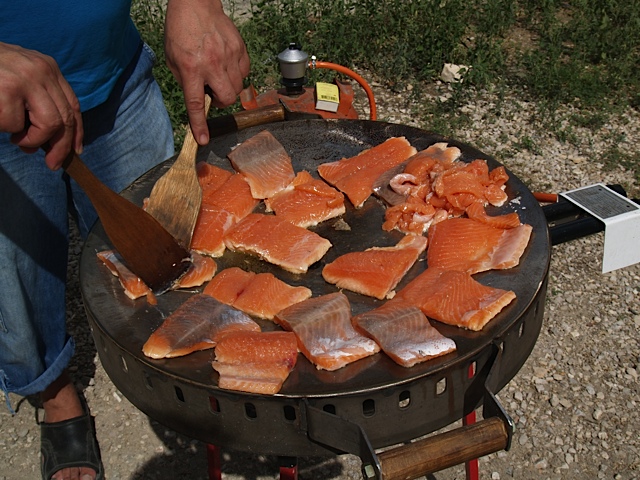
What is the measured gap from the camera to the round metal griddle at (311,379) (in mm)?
1994

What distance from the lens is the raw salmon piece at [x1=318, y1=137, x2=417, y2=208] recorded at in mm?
2869

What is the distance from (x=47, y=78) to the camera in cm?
203

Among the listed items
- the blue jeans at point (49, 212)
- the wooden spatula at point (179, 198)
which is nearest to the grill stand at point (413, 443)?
the wooden spatula at point (179, 198)

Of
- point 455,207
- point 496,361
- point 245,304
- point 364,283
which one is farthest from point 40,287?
point 496,361

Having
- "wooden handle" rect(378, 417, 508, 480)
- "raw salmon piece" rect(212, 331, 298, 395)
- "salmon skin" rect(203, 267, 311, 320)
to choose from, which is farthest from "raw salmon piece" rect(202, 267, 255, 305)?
"wooden handle" rect(378, 417, 508, 480)

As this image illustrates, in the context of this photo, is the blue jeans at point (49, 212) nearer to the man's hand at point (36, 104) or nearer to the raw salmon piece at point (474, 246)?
the man's hand at point (36, 104)

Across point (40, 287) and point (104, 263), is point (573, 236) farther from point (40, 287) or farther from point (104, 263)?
point (40, 287)

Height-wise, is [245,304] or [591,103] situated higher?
[245,304]

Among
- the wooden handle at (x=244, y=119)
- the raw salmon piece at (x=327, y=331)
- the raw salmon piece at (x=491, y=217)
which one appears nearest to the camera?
the raw salmon piece at (x=327, y=331)

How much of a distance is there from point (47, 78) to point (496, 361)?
1590 millimetres

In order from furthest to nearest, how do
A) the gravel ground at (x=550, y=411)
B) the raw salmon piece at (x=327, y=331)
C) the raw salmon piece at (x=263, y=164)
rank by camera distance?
the gravel ground at (x=550, y=411), the raw salmon piece at (x=263, y=164), the raw salmon piece at (x=327, y=331)

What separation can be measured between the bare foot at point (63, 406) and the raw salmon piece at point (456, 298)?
6.89 ft

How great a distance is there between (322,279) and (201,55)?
98cm

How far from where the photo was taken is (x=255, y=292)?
2.37m
